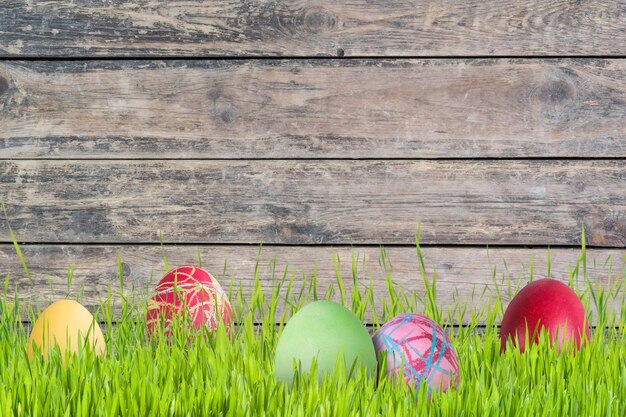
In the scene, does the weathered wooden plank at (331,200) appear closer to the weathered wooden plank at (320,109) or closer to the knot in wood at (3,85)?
the weathered wooden plank at (320,109)

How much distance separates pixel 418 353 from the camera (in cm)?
154

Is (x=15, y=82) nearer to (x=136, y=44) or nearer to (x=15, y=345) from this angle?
(x=136, y=44)

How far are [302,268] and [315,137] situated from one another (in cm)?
35

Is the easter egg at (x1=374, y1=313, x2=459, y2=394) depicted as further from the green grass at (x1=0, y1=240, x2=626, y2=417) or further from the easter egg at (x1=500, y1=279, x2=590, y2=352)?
the easter egg at (x1=500, y1=279, x2=590, y2=352)

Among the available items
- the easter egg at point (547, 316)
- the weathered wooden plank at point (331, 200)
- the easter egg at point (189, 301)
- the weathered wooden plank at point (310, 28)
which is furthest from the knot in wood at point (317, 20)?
the easter egg at point (547, 316)

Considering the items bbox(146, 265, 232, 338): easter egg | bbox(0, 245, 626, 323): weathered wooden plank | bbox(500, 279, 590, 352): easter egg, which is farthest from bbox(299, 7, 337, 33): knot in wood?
bbox(500, 279, 590, 352): easter egg

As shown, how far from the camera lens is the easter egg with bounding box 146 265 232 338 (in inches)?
73.5

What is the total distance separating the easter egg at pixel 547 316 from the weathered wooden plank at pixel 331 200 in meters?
0.41

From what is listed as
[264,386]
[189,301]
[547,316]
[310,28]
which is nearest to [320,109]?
[310,28]

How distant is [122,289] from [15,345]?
369 millimetres

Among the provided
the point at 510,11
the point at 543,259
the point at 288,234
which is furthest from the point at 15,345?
the point at 510,11

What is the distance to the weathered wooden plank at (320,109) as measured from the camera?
2.17 metres

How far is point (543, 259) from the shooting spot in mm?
2191

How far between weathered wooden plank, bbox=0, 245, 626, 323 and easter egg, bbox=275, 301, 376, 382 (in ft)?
1.99
